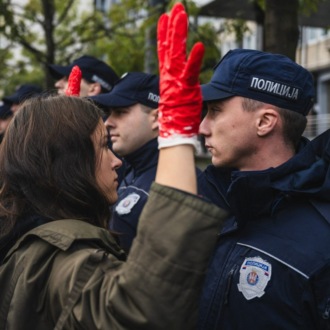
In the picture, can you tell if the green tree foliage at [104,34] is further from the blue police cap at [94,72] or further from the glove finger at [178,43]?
the glove finger at [178,43]

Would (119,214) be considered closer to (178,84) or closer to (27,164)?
(27,164)

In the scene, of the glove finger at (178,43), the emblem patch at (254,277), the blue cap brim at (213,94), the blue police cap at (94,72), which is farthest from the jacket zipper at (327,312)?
the blue police cap at (94,72)

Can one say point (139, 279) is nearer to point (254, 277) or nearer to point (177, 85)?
point (177, 85)

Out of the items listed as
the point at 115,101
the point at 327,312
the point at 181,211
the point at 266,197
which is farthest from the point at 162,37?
the point at 115,101

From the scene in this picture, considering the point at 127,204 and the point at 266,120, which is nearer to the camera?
the point at 266,120

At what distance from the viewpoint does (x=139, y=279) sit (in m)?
1.61

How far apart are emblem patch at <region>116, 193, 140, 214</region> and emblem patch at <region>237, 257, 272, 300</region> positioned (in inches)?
58.1

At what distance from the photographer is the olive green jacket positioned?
1.61 meters

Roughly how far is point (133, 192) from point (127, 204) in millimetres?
134

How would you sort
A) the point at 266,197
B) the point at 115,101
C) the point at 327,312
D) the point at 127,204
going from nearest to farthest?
the point at 327,312
the point at 266,197
the point at 127,204
the point at 115,101

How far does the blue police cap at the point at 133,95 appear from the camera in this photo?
437cm

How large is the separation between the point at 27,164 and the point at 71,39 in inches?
391

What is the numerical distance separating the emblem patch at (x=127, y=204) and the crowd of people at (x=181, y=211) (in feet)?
3.16

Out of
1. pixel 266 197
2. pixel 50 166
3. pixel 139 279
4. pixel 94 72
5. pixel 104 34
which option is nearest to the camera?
pixel 139 279
